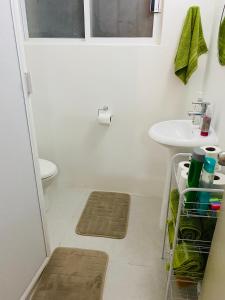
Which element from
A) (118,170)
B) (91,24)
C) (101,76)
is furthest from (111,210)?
(91,24)

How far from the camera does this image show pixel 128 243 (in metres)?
1.79

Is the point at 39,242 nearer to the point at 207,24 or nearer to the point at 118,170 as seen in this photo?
the point at 118,170

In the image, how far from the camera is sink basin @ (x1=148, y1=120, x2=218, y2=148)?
1.41m

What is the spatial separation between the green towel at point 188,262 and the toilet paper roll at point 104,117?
1.14m

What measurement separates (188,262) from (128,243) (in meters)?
0.68

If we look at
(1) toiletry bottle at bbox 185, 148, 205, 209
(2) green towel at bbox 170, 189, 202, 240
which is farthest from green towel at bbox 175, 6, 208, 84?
(2) green towel at bbox 170, 189, 202, 240

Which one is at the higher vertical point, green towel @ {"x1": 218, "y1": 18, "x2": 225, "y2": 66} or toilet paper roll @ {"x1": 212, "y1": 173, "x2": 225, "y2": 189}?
green towel @ {"x1": 218, "y1": 18, "x2": 225, "y2": 66}

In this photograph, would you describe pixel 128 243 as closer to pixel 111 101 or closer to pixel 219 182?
pixel 219 182

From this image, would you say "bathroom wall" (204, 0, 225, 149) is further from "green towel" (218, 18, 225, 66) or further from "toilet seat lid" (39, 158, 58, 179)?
"toilet seat lid" (39, 158, 58, 179)

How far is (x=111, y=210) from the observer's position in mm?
2129

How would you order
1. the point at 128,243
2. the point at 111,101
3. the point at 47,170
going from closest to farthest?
the point at 128,243 → the point at 47,170 → the point at 111,101

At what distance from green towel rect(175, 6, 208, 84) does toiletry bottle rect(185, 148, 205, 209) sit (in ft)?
2.99

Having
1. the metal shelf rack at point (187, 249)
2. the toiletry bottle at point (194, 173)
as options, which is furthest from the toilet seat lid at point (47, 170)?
the toiletry bottle at point (194, 173)

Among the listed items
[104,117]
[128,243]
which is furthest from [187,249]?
[104,117]
